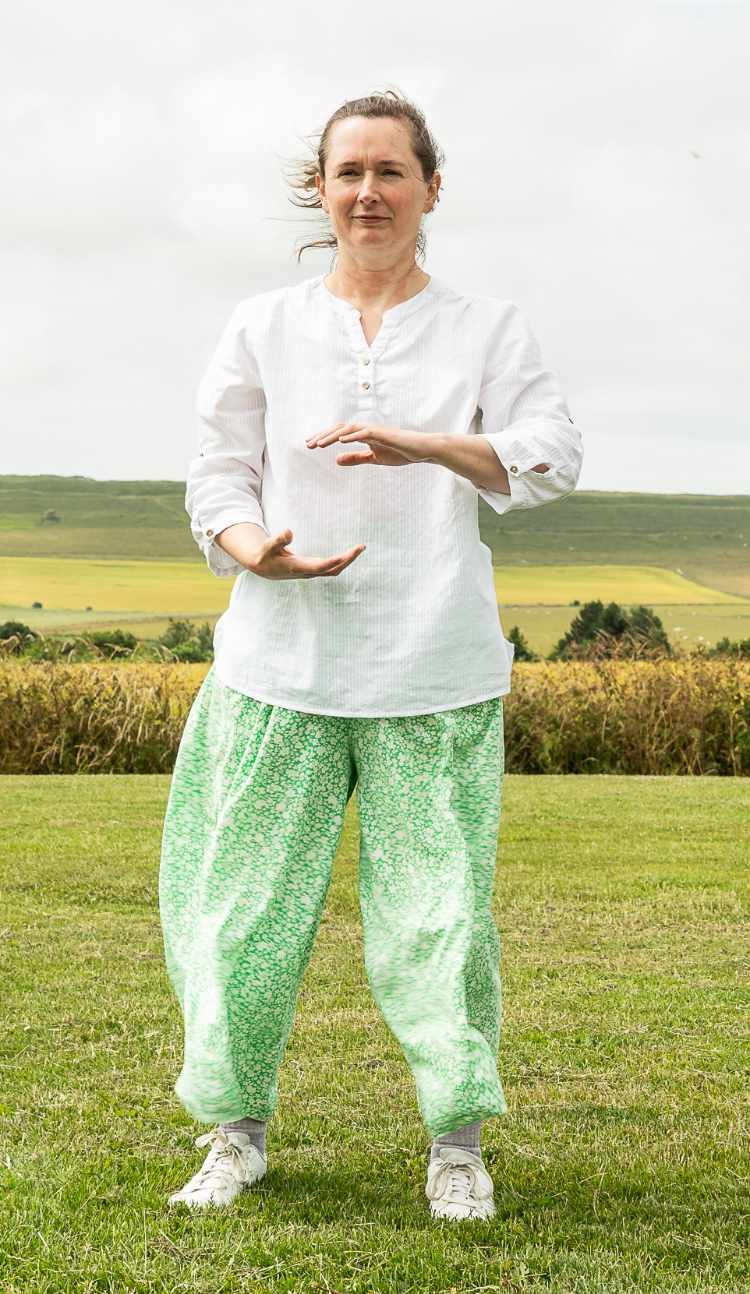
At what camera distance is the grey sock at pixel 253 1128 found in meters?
3.16

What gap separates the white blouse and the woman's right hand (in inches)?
5.0

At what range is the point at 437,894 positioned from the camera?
9.57 ft

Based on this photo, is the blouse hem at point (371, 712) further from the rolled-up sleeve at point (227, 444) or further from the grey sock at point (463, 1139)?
the grey sock at point (463, 1139)

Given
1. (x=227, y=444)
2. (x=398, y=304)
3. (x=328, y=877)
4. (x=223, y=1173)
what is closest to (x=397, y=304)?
(x=398, y=304)

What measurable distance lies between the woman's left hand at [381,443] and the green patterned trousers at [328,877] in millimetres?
521

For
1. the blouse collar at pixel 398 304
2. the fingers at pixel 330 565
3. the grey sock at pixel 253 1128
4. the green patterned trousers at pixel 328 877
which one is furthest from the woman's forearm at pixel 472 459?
the grey sock at pixel 253 1128

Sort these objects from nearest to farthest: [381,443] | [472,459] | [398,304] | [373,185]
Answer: [381,443], [472,459], [373,185], [398,304]

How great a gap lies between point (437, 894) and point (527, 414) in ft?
3.17

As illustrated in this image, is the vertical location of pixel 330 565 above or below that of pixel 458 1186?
above

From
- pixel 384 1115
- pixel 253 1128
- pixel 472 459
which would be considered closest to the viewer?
pixel 472 459

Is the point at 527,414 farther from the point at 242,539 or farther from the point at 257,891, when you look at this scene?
the point at 257,891

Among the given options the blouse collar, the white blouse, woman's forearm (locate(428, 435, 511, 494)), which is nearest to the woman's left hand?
woman's forearm (locate(428, 435, 511, 494))

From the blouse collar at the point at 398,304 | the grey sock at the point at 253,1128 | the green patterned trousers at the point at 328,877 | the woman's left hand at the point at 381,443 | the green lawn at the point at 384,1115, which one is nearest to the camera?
the woman's left hand at the point at 381,443

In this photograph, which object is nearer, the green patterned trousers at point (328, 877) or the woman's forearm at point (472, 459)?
the woman's forearm at point (472, 459)
